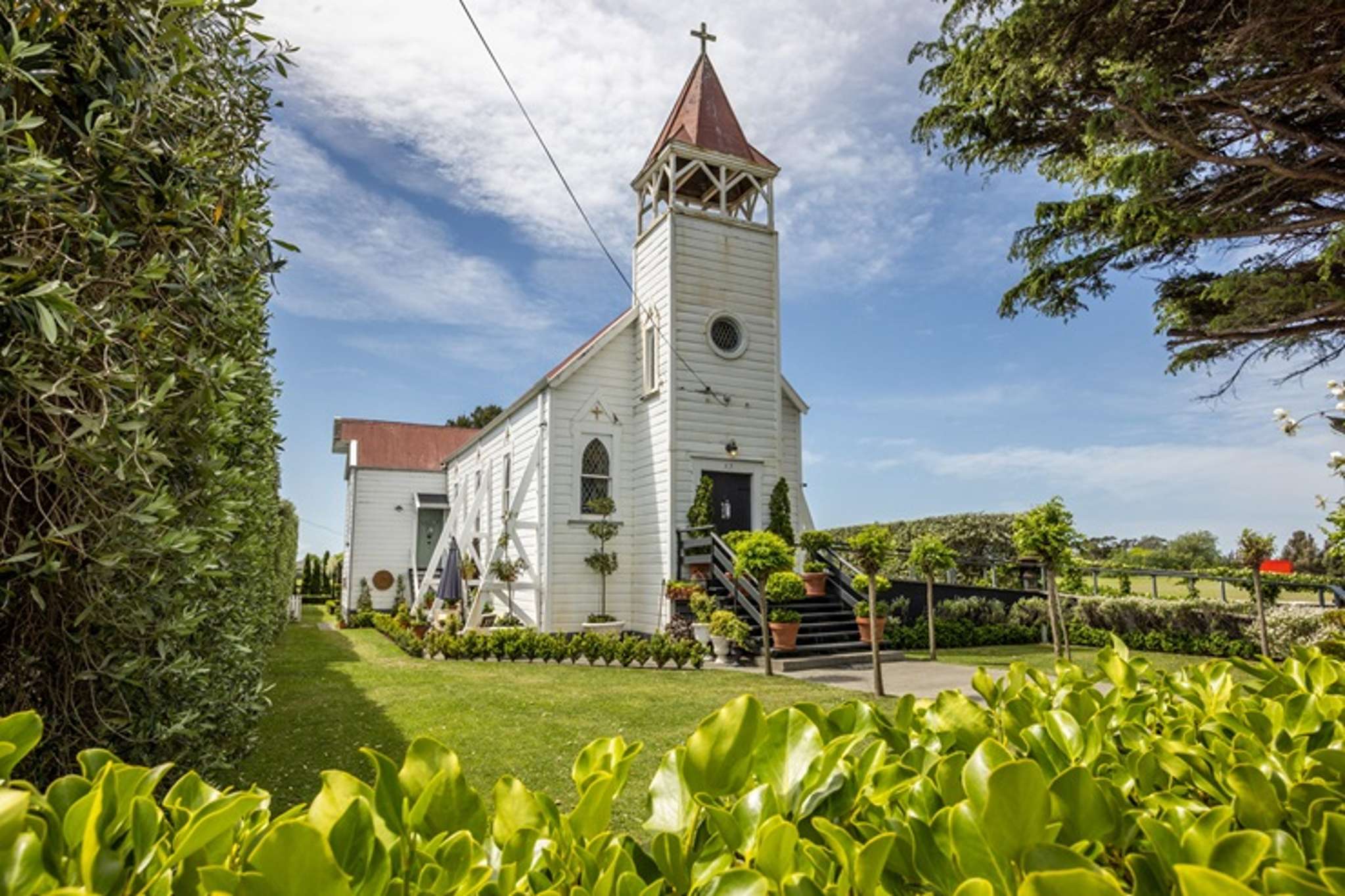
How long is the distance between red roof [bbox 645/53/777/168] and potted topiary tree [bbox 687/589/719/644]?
985 cm

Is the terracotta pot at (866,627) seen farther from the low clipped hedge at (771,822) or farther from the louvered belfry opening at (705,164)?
the low clipped hedge at (771,822)

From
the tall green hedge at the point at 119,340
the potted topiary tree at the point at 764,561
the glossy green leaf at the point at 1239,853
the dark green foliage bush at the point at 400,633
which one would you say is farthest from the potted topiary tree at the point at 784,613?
the glossy green leaf at the point at 1239,853

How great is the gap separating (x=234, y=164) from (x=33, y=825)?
348 centimetres

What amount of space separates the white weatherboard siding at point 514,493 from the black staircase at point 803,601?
11.3ft

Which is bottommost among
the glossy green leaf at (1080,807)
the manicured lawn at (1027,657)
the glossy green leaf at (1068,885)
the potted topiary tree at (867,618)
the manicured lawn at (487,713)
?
the manicured lawn at (1027,657)

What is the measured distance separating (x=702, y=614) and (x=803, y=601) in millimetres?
2412

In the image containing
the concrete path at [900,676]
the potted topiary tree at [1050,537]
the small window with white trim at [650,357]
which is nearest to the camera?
the concrete path at [900,676]

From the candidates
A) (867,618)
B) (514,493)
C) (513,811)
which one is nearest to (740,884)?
(513,811)

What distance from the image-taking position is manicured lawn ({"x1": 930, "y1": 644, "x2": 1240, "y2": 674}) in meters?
11.6

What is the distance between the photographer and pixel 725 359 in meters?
15.8

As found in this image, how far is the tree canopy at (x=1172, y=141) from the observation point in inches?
340

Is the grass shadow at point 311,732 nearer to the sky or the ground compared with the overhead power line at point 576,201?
nearer to the ground

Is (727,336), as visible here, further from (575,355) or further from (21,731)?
(21,731)

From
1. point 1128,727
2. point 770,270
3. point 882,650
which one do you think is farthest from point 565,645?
point 1128,727
